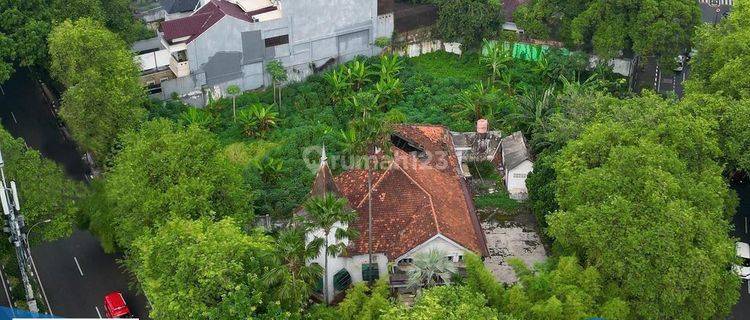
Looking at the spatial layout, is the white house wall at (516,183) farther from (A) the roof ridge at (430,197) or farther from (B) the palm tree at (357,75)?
(B) the palm tree at (357,75)

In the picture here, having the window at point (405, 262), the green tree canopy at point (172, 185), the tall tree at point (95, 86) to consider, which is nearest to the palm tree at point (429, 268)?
the window at point (405, 262)

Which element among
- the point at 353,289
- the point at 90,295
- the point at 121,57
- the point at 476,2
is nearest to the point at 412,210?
the point at 353,289

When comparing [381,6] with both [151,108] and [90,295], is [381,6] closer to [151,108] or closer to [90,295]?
[151,108]

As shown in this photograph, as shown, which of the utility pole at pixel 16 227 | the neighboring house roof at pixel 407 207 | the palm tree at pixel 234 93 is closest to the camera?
the utility pole at pixel 16 227

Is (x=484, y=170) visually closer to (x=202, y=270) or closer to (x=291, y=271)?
(x=291, y=271)

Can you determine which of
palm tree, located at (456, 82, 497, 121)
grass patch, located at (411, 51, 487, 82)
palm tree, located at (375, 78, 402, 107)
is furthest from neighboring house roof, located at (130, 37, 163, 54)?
palm tree, located at (456, 82, 497, 121)

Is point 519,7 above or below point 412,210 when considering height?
above
